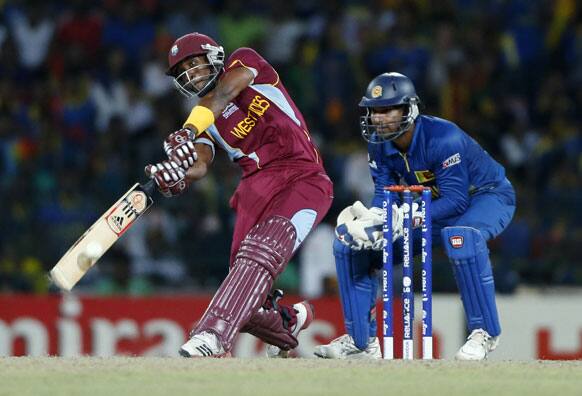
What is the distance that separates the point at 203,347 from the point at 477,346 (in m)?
1.56

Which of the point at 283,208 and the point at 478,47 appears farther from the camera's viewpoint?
the point at 478,47

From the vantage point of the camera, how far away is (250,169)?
838 centimetres

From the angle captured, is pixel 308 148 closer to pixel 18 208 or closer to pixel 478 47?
pixel 18 208

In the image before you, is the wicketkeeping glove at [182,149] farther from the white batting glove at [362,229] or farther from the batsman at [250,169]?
the white batting glove at [362,229]

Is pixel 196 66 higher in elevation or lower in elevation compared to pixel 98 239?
higher

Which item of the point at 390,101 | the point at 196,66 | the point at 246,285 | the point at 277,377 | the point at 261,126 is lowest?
the point at 277,377

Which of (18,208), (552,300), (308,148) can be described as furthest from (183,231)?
(308,148)

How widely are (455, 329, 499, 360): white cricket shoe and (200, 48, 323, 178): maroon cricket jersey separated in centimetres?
138

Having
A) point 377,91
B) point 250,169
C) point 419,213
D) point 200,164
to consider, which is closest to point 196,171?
point 200,164

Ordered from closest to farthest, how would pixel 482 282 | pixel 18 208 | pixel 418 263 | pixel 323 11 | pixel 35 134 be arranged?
pixel 482 282 < pixel 418 263 < pixel 18 208 < pixel 35 134 < pixel 323 11

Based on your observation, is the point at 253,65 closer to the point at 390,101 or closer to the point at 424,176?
the point at 390,101

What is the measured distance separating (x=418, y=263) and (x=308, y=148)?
3952 millimetres

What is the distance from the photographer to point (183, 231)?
41.9ft

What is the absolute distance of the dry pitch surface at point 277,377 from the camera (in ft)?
20.8
